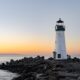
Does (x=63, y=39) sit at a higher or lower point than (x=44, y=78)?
higher

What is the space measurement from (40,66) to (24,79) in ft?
19.2

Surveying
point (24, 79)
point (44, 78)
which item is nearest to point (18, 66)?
point (24, 79)

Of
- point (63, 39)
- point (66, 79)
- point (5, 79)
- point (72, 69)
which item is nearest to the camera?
point (66, 79)

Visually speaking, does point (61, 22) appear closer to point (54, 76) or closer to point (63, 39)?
point (63, 39)

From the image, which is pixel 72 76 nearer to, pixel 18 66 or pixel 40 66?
pixel 40 66

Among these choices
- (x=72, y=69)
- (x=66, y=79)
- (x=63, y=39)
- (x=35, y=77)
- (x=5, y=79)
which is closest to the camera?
(x=66, y=79)

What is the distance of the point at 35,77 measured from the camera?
25.5 meters

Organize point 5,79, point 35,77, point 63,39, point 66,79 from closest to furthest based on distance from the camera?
point 66,79, point 35,77, point 5,79, point 63,39

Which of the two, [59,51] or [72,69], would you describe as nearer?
[72,69]

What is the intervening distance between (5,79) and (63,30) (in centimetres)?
1036

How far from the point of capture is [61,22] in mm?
39125

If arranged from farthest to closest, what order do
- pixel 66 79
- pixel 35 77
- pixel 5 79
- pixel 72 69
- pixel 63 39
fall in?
pixel 63 39 → pixel 5 79 → pixel 72 69 → pixel 35 77 → pixel 66 79

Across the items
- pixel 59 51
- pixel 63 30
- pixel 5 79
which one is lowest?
pixel 5 79

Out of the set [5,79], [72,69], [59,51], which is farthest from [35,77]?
[59,51]
